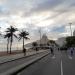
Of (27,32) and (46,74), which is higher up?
(27,32)

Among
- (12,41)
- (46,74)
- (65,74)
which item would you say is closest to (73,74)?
(65,74)

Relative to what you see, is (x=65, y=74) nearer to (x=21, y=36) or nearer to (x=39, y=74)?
(x=39, y=74)

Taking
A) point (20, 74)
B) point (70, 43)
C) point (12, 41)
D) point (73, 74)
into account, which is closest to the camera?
point (73, 74)

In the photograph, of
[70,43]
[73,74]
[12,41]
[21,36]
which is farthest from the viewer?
[70,43]

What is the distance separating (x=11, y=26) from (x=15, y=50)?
365 inches

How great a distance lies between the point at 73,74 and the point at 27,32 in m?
100

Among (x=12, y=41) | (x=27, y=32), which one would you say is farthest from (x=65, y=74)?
(x=27, y=32)

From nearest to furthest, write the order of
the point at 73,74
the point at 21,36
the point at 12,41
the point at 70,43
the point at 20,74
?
the point at 73,74 < the point at 20,74 < the point at 12,41 < the point at 21,36 < the point at 70,43

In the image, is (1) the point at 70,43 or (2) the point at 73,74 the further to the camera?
(1) the point at 70,43

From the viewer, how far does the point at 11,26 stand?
98438 mm

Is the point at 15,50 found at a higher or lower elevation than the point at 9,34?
lower

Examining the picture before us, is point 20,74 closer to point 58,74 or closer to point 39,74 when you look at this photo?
point 39,74

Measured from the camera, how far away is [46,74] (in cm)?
1780

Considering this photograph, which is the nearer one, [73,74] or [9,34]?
[73,74]
